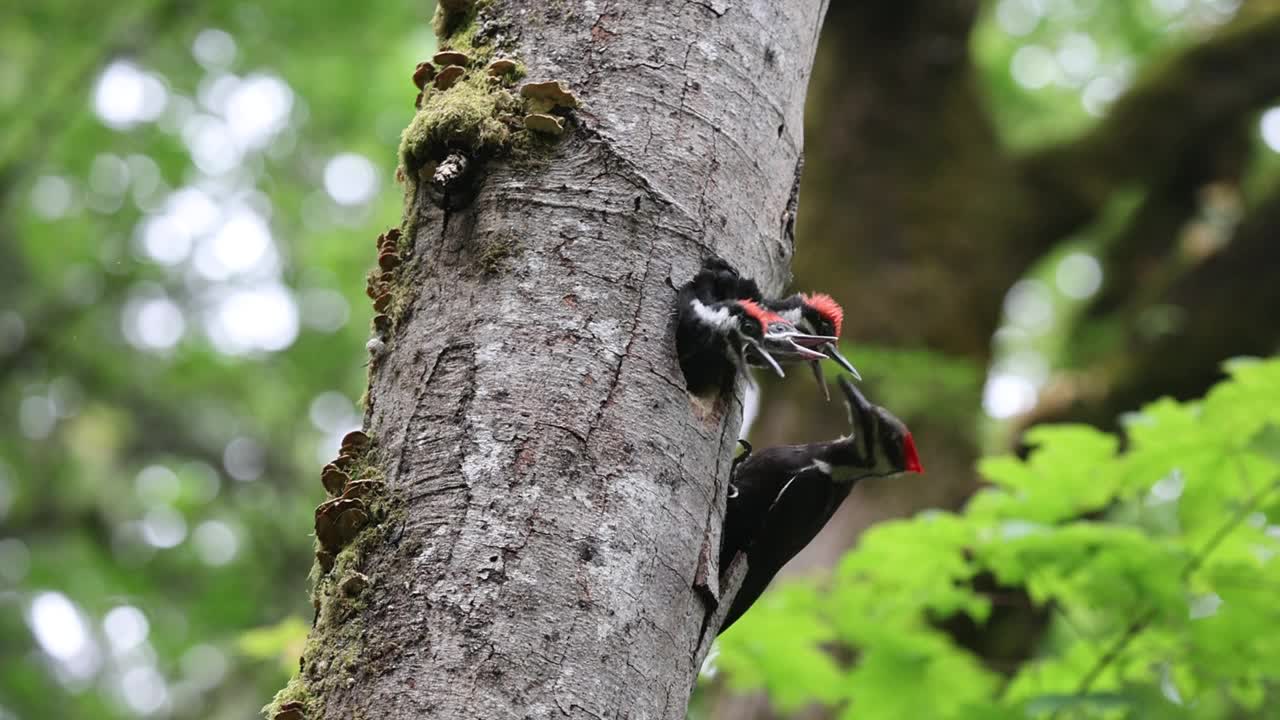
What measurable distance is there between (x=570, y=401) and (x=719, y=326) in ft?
0.96

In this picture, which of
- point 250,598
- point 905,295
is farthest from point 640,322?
point 250,598

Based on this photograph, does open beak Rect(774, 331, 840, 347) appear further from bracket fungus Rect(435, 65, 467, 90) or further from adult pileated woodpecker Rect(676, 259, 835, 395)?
bracket fungus Rect(435, 65, 467, 90)

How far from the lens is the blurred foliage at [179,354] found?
27.1 ft

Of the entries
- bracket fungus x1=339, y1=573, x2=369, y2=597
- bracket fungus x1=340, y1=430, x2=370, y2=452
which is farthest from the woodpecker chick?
bracket fungus x1=339, y1=573, x2=369, y2=597

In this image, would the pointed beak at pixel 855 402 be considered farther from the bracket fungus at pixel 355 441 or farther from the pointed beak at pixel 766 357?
the bracket fungus at pixel 355 441

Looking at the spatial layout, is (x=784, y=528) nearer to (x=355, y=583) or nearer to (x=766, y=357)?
(x=766, y=357)

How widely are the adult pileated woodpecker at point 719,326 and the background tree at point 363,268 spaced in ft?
0.41

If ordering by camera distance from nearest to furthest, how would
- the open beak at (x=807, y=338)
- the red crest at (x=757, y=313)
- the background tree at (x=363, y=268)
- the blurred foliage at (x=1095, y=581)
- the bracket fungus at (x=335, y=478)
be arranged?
1. the bracket fungus at (x=335, y=478)
2. the red crest at (x=757, y=313)
3. the open beak at (x=807, y=338)
4. the blurred foliage at (x=1095, y=581)
5. the background tree at (x=363, y=268)

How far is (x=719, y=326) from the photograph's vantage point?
6.23 ft

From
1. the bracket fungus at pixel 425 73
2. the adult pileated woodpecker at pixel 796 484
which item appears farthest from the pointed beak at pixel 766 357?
the bracket fungus at pixel 425 73

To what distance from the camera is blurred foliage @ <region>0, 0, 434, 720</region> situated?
826cm

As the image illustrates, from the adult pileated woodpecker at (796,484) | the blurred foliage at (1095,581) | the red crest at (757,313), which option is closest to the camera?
the red crest at (757,313)

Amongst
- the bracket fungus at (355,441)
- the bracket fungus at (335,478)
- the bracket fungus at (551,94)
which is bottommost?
the bracket fungus at (335,478)

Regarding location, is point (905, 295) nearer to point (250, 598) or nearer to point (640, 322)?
point (640, 322)
